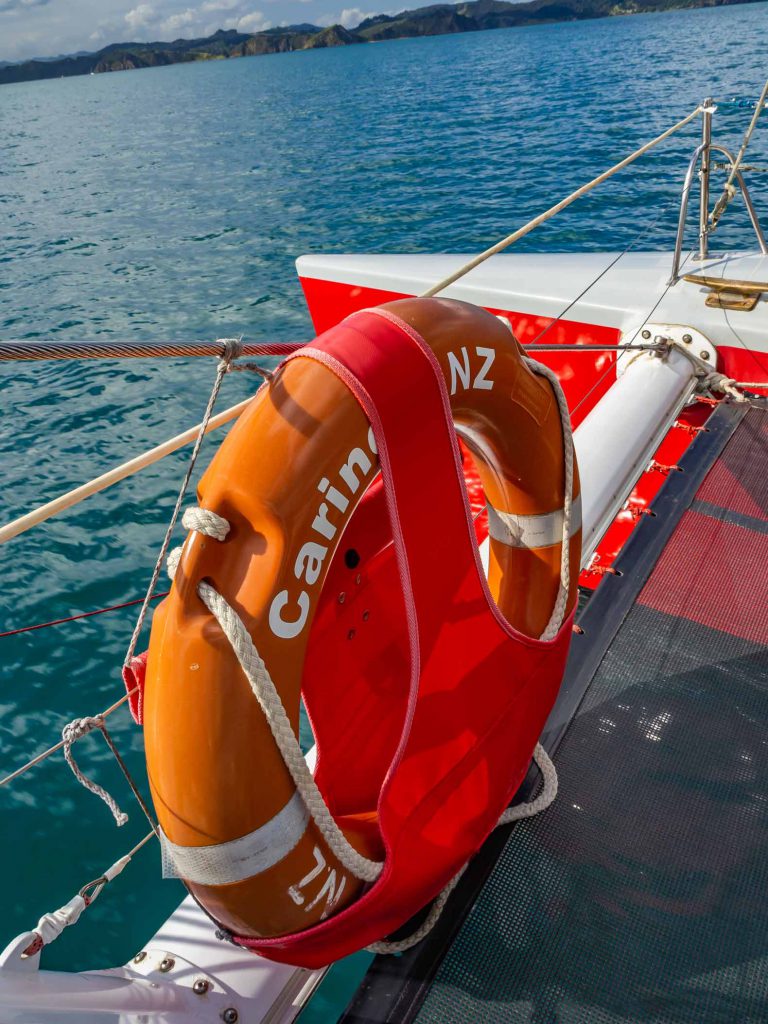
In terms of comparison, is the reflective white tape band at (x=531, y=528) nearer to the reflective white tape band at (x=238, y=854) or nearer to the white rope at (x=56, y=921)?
the reflective white tape band at (x=238, y=854)

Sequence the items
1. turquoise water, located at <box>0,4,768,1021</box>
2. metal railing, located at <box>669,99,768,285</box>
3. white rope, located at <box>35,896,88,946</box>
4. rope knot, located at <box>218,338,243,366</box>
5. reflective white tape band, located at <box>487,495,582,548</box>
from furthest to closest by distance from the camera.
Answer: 1. metal railing, located at <box>669,99,768,285</box>
2. turquoise water, located at <box>0,4,768,1021</box>
3. reflective white tape band, located at <box>487,495,582,548</box>
4. white rope, located at <box>35,896,88,946</box>
5. rope knot, located at <box>218,338,243,366</box>

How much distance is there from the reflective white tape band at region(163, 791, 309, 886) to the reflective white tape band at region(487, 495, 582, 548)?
0.89 metres

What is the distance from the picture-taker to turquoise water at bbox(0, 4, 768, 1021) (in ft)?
11.2

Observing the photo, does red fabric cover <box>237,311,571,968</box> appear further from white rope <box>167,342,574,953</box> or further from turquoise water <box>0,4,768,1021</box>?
turquoise water <box>0,4,768,1021</box>

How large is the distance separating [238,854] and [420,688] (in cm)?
51

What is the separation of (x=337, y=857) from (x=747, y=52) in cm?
3042

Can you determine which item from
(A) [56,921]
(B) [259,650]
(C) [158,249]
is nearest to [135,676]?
(B) [259,650]

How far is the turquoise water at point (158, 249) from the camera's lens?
135 inches

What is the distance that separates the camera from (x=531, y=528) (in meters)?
1.93

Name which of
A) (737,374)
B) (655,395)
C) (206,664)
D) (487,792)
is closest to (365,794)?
(487,792)

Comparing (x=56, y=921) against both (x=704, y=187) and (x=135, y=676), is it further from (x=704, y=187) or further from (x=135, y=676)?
(x=704, y=187)

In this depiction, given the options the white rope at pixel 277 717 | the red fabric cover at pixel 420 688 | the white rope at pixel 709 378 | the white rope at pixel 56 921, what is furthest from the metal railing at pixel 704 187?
the white rope at pixel 56 921

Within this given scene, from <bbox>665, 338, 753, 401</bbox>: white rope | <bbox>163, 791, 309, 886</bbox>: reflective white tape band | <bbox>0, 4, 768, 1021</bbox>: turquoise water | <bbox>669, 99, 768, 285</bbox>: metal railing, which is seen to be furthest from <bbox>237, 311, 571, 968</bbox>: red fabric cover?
<bbox>669, 99, 768, 285</bbox>: metal railing

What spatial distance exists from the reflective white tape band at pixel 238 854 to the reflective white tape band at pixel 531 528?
0.89 meters
